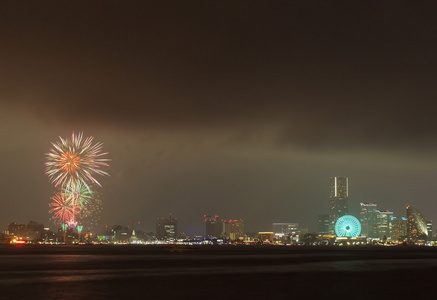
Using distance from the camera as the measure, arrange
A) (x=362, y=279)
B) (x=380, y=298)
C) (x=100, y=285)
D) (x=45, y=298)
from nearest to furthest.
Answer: (x=45, y=298) < (x=380, y=298) < (x=100, y=285) < (x=362, y=279)

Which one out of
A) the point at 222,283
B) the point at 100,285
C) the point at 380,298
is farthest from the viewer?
the point at 222,283

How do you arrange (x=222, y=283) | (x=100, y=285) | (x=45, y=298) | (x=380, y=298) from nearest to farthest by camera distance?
(x=45, y=298) < (x=380, y=298) < (x=100, y=285) < (x=222, y=283)

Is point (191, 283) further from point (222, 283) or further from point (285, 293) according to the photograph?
point (285, 293)

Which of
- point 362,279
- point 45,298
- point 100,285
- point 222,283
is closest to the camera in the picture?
point 45,298

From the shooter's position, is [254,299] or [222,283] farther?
[222,283]

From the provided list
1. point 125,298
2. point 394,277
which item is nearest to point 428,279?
point 394,277

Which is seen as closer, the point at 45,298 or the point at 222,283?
the point at 45,298

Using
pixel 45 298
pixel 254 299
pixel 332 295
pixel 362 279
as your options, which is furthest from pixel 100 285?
pixel 362 279

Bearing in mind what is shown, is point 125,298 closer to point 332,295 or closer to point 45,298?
point 45,298
